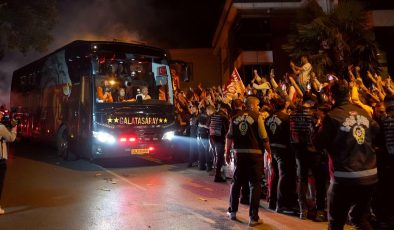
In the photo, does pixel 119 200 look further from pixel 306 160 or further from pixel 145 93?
pixel 145 93

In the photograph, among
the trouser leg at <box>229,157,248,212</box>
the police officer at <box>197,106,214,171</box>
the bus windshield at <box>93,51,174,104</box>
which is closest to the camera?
the trouser leg at <box>229,157,248,212</box>

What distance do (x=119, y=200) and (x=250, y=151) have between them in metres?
3.11

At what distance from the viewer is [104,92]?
1105 cm

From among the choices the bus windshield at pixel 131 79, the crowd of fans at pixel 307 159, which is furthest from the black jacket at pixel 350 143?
the bus windshield at pixel 131 79

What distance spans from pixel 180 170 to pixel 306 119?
5.69m

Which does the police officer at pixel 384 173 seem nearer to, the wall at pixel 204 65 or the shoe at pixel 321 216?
the shoe at pixel 321 216

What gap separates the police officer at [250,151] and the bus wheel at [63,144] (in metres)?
8.08

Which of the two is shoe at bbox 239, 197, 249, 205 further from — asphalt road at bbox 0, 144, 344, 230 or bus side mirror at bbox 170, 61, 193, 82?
bus side mirror at bbox 170, 61, 193, 82

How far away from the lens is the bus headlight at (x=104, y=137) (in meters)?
10.8

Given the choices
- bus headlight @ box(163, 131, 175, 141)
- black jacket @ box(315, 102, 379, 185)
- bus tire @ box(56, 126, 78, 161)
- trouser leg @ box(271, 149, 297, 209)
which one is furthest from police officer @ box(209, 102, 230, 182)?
bus tire @ box(56, 126, 78, 161)

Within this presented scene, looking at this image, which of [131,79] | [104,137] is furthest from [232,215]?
[131,79]

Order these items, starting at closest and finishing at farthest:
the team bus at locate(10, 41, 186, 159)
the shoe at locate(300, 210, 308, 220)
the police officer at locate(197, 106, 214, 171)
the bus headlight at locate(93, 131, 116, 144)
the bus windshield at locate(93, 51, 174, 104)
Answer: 1. the shoe at locate(300, 210, 308, 220)
2. the police officer at locate(197, 106, 214, 171)
3. the bus headlight at locate(93, 131, 116, 144)
4. the team bus at locate(10, 41, 186, 159)
5. the bus windshield at locate(93, 51, 174, 104)

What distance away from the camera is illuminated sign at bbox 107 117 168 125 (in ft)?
36.0

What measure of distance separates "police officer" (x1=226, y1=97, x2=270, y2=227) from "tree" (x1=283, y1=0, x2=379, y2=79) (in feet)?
19.6
